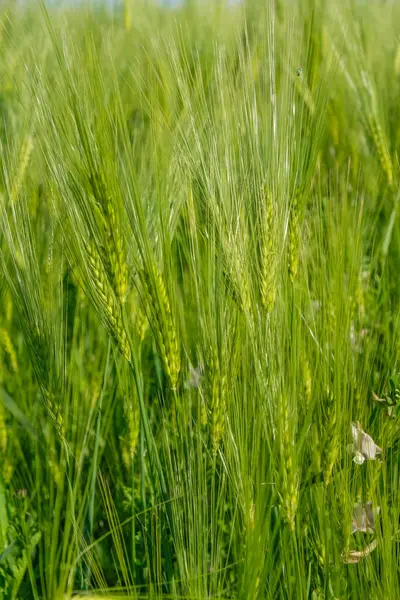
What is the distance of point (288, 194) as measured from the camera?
3.20 feet

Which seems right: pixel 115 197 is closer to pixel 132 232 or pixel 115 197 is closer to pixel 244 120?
pixel 132 232

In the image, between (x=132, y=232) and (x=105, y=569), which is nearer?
(x=132, y=232)

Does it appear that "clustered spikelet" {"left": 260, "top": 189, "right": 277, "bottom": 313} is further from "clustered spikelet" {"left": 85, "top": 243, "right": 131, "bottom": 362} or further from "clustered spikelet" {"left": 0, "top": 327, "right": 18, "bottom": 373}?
"clustered spikelet" {"left": 0, "top": 327, "right": 18, "bottom": 373}

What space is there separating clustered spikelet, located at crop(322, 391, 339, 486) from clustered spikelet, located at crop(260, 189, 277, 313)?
0.13 m

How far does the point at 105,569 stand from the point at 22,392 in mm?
313

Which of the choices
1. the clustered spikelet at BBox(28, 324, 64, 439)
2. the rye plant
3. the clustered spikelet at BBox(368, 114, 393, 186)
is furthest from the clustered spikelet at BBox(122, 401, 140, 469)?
the clustered spikelet at BBox(368, 114, 393, 186)

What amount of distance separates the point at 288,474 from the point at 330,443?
72 mm

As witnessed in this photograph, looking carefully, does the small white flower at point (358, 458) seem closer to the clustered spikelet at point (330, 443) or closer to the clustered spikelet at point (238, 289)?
the clustered spikelet at point (330, 443)

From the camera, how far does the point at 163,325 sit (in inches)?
36.3

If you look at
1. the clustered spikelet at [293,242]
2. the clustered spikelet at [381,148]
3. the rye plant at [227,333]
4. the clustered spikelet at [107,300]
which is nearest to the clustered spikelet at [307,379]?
the rye plant at [227,333]

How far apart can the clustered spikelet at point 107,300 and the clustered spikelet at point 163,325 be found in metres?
0.04

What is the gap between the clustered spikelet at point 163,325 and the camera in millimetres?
920

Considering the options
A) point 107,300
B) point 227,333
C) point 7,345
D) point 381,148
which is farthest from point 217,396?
point 381,148

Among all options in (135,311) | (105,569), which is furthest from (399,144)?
(105,569)
